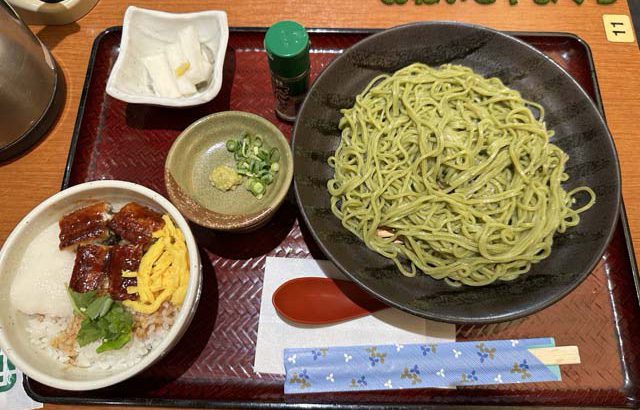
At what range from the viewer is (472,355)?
1835 mm

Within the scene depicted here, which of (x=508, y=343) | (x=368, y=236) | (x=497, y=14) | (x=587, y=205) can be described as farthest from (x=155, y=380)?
(x=497, y=14)

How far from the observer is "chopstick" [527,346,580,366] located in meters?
1.85

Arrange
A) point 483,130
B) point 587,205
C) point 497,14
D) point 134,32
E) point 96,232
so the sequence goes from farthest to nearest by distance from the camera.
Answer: point 497,14 < point 134,32 < point 483,130 < point 587,205 < point 96,232

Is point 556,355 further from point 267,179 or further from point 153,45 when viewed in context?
point 153,45

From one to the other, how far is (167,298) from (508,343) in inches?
60.9

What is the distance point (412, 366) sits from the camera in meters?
1.82

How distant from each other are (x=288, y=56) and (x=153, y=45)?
1026 millimetres

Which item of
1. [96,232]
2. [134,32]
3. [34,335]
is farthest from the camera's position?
[134,32]

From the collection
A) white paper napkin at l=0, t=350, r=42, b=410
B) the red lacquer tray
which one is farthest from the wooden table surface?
white paper napkin at l=0, t=350, r=42, b=410

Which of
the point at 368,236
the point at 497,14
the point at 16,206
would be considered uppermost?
the point at 497,14

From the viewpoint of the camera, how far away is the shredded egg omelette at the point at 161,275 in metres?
1.68

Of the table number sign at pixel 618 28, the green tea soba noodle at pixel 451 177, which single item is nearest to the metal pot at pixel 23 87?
the green tea soba noodle at pixel 451 177

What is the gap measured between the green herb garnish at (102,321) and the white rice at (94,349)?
0.12 feet

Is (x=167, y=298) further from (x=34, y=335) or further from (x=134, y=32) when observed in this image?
(x=134, y=32)
